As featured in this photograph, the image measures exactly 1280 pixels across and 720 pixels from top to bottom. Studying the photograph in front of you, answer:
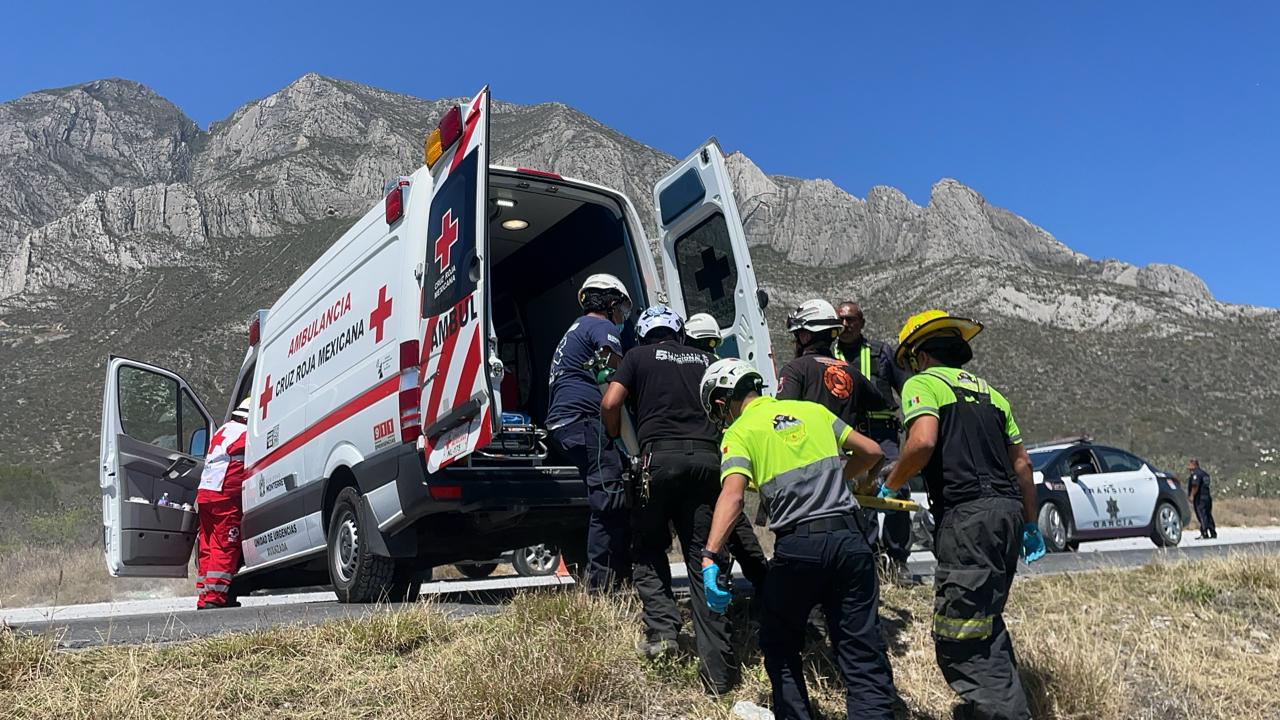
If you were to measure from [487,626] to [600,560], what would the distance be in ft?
2.39

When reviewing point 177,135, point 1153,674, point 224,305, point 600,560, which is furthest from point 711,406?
point 177,135

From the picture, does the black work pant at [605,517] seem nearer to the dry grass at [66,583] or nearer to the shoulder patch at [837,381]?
the shoulder patch at [837,381]

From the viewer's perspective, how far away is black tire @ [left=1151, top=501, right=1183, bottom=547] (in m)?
13.4

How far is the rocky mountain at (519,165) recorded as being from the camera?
40.2 m

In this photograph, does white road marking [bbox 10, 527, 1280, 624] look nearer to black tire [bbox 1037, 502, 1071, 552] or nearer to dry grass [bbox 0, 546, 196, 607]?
dry grass [bbox 0, 546, 196, 607]

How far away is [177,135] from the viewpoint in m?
118

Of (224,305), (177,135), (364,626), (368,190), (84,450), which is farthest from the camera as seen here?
(177,135)

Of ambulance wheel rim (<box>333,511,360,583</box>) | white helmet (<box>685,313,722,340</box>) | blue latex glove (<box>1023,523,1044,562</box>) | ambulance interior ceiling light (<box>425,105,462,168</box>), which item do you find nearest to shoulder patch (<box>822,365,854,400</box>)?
white helmet (<box>685,313,722,340</box>)

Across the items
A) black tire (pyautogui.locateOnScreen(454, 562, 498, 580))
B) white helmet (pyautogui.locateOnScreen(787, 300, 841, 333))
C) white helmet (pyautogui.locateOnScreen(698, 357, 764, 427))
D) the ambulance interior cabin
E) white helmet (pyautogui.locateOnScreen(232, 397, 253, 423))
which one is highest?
the ambulance interior cabin

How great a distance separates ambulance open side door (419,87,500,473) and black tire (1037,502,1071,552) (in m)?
8.76

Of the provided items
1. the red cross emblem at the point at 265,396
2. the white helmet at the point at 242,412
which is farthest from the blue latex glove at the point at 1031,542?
the white helmet at the point at 242,412

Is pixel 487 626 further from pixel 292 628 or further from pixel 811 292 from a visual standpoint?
pixel 811 292

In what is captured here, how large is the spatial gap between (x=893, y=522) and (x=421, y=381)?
3.23 meters

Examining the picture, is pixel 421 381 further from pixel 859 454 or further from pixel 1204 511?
pixel 1204 511
